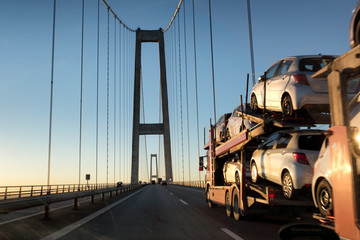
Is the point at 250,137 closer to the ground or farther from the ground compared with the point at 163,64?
closer to the ground

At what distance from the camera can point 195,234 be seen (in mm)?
6926

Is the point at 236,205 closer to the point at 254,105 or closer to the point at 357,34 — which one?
the point at 254,105

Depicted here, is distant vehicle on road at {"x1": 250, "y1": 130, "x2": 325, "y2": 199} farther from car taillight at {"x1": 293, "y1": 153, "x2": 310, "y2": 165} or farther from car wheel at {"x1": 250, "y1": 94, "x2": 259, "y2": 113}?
car wheel at {"x1": 250, "y1": 94, "x2": 259, "y2": 113}

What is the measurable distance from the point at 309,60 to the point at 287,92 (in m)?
0.79

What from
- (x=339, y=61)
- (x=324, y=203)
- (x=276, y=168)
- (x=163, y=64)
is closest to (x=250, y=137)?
(x=276, y=168)

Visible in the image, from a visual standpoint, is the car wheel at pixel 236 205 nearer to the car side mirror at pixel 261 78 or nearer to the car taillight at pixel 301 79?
the car side mirror at pixel 261 78

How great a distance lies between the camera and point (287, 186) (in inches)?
263

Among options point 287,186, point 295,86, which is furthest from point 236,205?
point 295,86

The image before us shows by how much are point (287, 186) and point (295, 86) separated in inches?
71.2

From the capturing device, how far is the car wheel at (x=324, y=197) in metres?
4.63

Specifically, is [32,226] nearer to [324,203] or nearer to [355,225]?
[324,203]

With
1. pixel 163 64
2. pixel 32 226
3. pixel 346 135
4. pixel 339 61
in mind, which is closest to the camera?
pixel 346 135

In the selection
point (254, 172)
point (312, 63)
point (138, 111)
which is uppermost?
point (138, 111)

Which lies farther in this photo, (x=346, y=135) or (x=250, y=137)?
(x=250, y=137)
